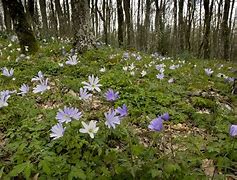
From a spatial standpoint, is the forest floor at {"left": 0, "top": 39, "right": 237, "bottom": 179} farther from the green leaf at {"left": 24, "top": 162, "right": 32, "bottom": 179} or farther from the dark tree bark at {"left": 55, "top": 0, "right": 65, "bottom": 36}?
the dark tree bark at {"left": 55, "top": 0, "right": 65, "bottom": 36}

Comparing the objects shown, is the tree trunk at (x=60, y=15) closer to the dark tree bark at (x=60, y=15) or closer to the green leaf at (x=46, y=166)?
the dark tree bark at (x=60, y=15)

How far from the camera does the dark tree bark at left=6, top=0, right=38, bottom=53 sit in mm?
7031

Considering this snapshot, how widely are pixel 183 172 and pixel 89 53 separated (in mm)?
5339

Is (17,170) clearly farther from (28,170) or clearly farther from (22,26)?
(22,26)

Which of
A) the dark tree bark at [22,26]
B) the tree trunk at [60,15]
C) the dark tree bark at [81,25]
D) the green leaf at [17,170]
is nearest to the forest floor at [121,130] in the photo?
the green leaf at [17,170]

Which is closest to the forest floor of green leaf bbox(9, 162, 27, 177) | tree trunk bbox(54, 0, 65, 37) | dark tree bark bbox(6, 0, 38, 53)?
green leaf bbox(9, 162, 27, 177)

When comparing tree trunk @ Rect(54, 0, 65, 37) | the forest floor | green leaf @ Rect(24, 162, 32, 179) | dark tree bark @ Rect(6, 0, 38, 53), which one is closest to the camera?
green leaf @ Rect(24, 162, 32, 179)

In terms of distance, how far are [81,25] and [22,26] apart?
4.78ft

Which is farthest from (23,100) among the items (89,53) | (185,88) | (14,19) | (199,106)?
(14,19)

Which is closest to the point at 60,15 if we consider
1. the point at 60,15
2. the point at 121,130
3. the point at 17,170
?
the point at 60,15

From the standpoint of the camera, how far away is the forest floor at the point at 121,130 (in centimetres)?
210

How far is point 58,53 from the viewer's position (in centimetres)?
785

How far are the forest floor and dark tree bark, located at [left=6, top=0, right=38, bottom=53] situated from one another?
1175mm

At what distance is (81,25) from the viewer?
7.49 m
